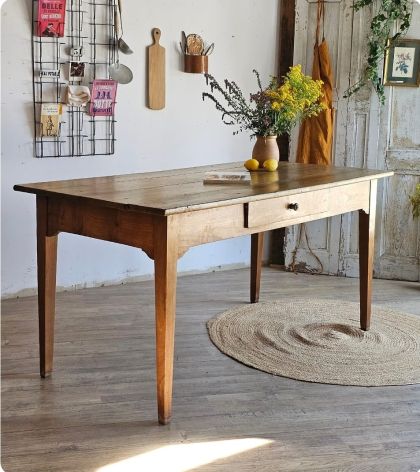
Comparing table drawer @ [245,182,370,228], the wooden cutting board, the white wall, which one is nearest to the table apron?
table drawer @ [245,182,370,228]

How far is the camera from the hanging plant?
508 cm

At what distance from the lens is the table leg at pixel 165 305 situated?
2887 mm

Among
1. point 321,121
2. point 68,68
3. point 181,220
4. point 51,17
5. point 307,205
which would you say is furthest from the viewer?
point 321,121

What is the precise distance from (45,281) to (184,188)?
706 millimetres

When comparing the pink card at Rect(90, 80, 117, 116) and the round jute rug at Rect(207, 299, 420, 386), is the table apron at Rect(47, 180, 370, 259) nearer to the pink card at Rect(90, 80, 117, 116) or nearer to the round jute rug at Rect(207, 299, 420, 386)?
the round jute rug at Rect(207, 299, 420, 386)

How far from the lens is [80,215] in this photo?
3164 millimetres

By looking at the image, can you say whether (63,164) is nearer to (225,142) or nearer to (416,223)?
(225,142)

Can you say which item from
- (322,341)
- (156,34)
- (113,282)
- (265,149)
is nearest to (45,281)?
(265,149)

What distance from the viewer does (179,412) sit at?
10.4 feet

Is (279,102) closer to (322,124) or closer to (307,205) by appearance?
(307,205)

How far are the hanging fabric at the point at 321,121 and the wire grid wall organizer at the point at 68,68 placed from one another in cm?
133

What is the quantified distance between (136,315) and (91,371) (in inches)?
36.4

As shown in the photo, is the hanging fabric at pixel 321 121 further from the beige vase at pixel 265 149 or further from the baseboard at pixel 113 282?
the beige vase at pixel 265 149

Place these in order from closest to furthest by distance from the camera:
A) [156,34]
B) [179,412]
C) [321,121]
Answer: [179,412] < [156,34] < [321,121]
